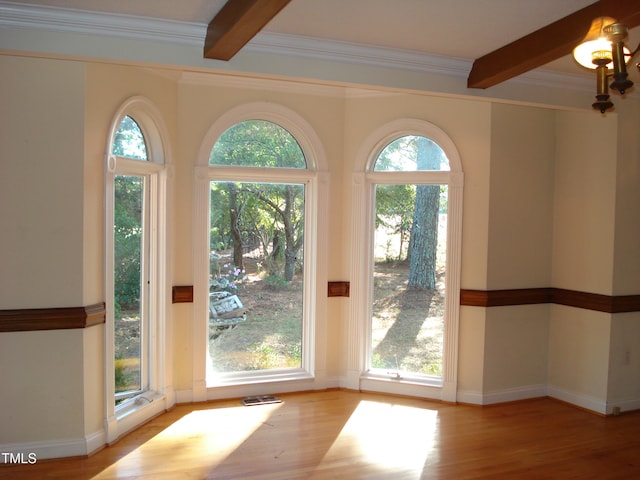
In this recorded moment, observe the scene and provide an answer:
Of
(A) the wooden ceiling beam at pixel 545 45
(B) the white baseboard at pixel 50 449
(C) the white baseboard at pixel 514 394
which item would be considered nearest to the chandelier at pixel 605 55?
(A) the wooden ceiling beam at pixel 545 45

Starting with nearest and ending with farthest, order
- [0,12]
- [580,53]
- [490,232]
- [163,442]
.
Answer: [580,53]
[0,12]
[163,442]
[490,232]

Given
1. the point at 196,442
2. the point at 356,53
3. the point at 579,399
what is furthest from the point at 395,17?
the point at 579,399

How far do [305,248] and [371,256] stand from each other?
59 centimetres

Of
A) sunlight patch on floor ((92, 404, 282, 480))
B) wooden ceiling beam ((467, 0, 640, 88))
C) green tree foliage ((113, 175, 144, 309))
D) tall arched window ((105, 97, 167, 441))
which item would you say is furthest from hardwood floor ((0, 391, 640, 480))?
wooden ceiling beam ((467, 0, 640, 88))

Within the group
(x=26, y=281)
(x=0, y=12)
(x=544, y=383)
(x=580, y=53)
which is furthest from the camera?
(x=544, y=383)

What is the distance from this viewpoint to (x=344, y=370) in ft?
17.1

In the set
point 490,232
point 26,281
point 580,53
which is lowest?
point 26,281

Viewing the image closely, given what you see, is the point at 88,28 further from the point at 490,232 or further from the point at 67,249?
the point at 490,232

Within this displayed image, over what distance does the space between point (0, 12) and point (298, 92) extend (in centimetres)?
241


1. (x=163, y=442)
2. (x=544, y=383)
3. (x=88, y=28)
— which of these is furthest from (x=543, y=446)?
(x=88, y=28)

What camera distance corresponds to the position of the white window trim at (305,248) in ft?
15.5

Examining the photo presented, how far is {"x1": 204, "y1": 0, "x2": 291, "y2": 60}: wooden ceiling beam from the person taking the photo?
2668mm

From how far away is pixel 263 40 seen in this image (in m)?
3.41

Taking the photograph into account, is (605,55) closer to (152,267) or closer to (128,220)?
(128,220)
